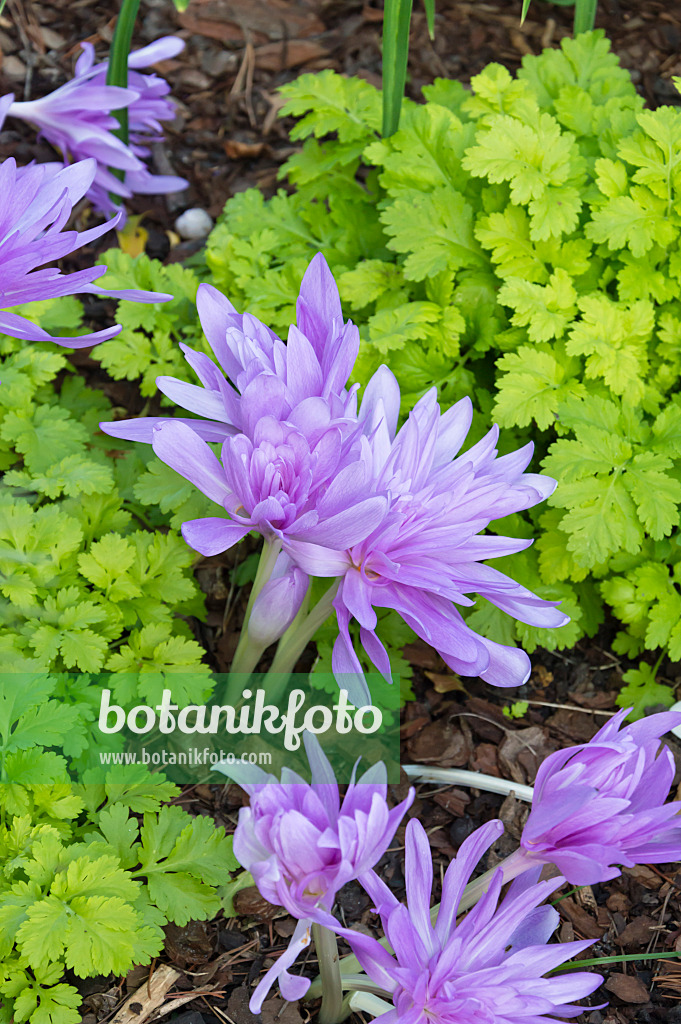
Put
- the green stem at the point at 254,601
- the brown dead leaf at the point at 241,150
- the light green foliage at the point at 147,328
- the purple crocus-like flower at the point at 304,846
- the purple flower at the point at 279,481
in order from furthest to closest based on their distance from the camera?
the brown dead leaf at the point at 241,150 < the light green foliage at the point at 147,328 < the green stem at the point at 254,601 < the purple flower at the point at 279,481 < the purple crocus-like flower at the point at 304,846

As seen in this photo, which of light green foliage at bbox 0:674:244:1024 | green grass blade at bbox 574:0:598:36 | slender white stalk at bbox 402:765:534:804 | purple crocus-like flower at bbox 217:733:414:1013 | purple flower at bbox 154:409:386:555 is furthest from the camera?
green grass blade at bbox 574:0:598:36

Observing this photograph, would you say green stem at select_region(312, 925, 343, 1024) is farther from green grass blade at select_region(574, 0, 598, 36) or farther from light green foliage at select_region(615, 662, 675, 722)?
green grass blade at select_region(574, 0, 598, 36)

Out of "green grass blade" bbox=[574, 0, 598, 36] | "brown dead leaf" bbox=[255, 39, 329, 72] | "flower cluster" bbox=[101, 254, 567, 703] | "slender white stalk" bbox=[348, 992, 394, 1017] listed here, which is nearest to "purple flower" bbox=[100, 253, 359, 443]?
"flower cluster" bbox=[101, 254, 567, 703]

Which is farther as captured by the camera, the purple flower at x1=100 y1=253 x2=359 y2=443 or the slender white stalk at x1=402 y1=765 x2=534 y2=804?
the slender white stalk at x1=402 y1=765 x2=534 y2=804

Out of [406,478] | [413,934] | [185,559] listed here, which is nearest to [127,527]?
[185,559]

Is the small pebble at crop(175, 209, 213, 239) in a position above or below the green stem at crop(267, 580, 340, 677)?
above

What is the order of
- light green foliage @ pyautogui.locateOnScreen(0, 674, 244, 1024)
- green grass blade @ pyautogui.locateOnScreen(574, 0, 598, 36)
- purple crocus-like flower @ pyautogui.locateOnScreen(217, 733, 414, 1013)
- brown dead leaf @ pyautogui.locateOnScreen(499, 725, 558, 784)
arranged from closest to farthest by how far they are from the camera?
purple crocus-like flower @ pyautogui.locateOnScreen(217, 733, 414, 1013) < light green foliage @ pyautogui.locateOnScreen(0, 674, 244, 1024) < brown dead leaf @ pyautogui.locateOnScreen(499, 725, 558, 784) < green grass blade @ pyautogui.locateOnScreen(574, 0, 598, 36)

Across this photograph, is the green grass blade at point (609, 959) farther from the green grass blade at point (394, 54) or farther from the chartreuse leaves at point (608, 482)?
the green grass blade at point (394, 54)

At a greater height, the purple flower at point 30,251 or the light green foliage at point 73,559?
the purple flower at point 30,251

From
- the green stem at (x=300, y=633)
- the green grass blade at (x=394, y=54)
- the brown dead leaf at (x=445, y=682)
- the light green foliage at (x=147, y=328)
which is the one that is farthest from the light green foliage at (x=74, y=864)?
the green grass blade at (x=394, y=54)
